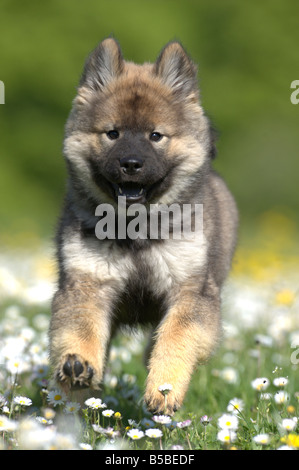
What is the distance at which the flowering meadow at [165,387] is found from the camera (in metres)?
2.99

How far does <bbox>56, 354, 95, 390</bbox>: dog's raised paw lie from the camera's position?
10.6 feet

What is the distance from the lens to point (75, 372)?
3227 mm

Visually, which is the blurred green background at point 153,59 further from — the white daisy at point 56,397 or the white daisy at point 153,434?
the white daisy at point 153,434

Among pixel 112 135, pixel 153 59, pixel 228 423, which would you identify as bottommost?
pixel 228 423

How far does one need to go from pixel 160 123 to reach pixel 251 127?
43.0 ft

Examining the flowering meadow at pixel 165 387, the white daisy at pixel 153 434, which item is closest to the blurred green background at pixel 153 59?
the flowering meadow at pixel 165 387

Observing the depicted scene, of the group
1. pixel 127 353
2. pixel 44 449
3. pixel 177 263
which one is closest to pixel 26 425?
pixel 44 449

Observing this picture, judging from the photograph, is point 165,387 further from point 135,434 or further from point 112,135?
point 112,135

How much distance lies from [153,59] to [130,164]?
1165cm

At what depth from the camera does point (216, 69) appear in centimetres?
1620

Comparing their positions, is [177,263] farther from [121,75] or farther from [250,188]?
[250,188]

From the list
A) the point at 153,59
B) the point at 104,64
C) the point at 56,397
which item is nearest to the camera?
the point at 56,397

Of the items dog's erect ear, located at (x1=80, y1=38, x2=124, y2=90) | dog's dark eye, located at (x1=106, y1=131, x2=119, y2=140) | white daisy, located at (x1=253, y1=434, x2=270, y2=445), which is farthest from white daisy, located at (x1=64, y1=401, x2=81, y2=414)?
dog's erect ear, located at (x1=80, y1=38, x2=124, y2=90)

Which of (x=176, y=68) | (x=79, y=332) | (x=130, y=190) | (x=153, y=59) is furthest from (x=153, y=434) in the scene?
(x=153, y=59)
